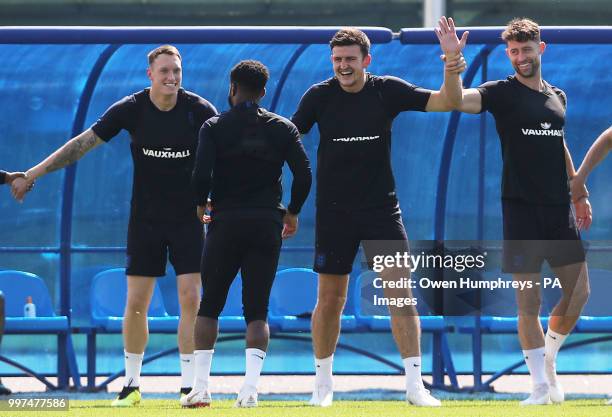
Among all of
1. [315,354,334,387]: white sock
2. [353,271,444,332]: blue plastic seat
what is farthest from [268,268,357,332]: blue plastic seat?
[315,354,334,387]: white sock

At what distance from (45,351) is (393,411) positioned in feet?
15.0

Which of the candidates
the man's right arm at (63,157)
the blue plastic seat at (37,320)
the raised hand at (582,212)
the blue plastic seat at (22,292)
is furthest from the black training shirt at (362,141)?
the blue plastic seat at (22,292)

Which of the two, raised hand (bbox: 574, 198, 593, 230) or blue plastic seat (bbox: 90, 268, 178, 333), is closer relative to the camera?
raised hand (bbox: 574, 198, 593, 230)

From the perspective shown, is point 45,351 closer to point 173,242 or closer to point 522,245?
point 173,242

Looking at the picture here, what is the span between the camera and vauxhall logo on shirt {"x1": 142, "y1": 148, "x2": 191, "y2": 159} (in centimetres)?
870

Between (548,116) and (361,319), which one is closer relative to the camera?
(548,116)

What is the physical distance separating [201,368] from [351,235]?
110 cm

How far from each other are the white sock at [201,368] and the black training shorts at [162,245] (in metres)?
0.74

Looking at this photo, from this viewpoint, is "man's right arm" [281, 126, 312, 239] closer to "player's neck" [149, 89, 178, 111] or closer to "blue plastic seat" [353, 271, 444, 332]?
"player's neck" [149, 89, 178, 111]

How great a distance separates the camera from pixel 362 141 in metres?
8.32

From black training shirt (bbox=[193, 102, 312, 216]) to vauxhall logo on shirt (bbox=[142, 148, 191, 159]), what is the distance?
63 cm

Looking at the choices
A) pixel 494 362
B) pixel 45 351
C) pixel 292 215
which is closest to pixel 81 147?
pixel 292 215

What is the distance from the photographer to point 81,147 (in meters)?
8.77

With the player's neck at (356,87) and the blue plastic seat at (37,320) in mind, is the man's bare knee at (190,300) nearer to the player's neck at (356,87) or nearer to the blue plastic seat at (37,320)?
the player's neck at (356,87)
